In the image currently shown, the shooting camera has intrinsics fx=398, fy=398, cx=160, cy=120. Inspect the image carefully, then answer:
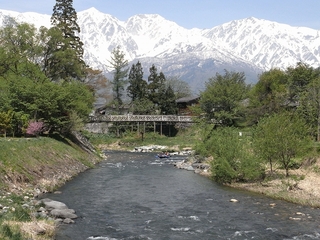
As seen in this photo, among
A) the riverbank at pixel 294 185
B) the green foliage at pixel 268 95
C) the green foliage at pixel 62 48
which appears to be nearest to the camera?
the riverbank at pixel 294 185

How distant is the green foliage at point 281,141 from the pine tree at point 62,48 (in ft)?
113

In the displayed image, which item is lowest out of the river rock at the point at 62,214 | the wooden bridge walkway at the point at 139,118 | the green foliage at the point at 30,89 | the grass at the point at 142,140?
the grass at the point at 142,140

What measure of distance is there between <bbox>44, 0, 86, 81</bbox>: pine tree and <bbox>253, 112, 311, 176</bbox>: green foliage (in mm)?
34364

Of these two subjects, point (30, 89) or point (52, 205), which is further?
point (30, 89)

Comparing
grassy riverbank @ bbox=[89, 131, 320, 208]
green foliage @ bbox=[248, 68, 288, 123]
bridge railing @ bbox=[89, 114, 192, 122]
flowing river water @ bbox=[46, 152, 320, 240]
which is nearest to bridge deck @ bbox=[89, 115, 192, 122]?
bridge railing @ bbox=[89, 114, 192, 122]

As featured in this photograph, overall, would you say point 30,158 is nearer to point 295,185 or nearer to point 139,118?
point 295,185

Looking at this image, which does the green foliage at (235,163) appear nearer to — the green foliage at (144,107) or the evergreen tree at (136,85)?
the green foliage at (144,107)

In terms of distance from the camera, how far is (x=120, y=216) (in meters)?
22.1

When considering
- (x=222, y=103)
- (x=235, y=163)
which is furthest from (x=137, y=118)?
(x=235, y=163)

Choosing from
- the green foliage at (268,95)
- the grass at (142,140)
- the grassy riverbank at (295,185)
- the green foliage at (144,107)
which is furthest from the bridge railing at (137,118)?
the grassy riverbank at (295,185)

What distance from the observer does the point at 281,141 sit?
31.0 m

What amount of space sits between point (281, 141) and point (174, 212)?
1221 centimetres

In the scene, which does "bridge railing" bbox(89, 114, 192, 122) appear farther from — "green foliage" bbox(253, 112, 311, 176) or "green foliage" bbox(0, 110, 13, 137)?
"green foliage" bbox(253, 112, 311, 176)

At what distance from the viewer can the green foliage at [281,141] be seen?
102 ft
